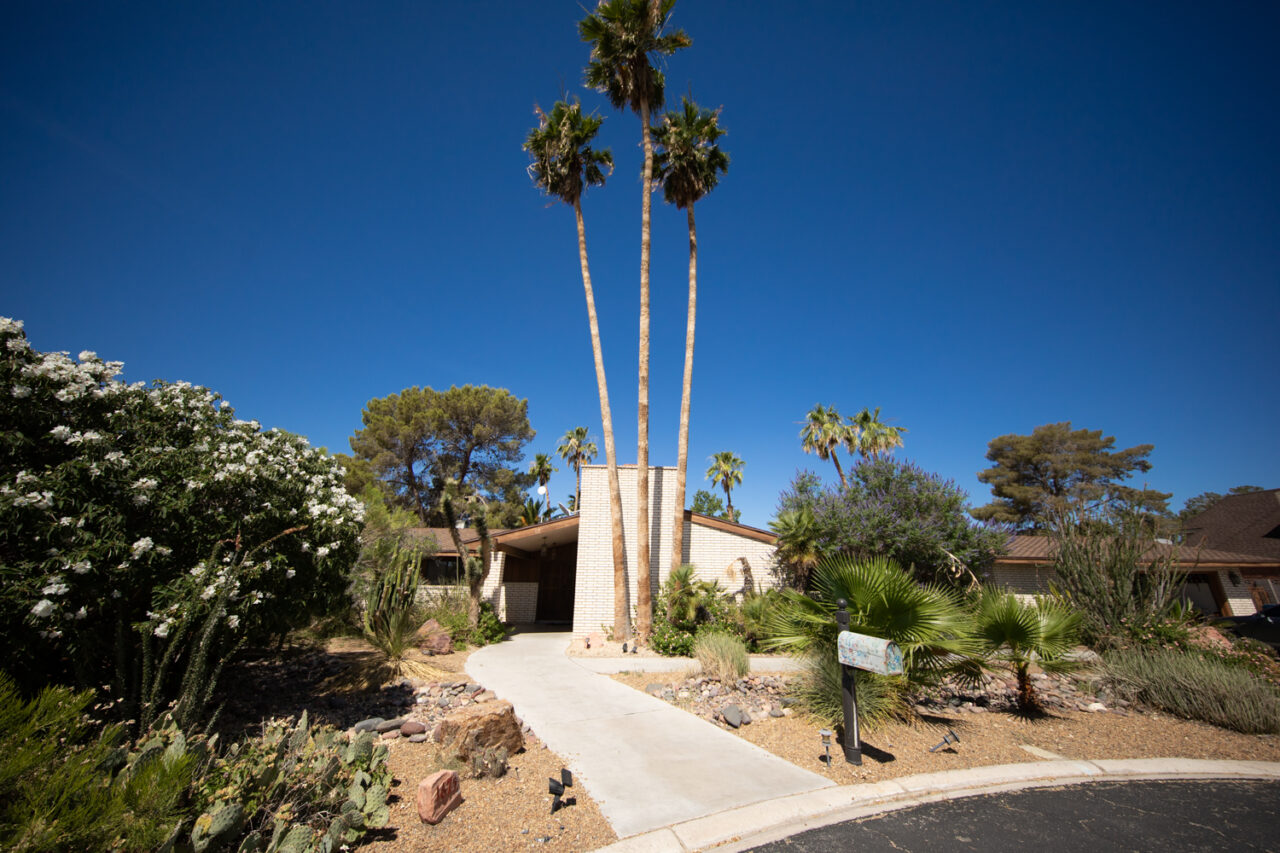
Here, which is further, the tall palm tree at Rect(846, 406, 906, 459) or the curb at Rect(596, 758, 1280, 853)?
the tall palm tree at Rect(846, 406, 906, 459)

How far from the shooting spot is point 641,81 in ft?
51.1

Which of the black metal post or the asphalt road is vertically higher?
the black metal post

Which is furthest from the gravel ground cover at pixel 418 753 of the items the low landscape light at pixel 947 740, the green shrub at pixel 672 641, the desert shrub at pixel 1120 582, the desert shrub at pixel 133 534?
the desert shrub at pixel 1120 582

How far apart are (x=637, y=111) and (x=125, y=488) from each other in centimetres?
1626

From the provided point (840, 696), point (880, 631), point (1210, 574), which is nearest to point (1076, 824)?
point (880, 631)

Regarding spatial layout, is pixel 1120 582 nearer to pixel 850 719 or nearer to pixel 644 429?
pixel 850 719

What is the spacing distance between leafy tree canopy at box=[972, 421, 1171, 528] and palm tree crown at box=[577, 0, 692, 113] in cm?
3386

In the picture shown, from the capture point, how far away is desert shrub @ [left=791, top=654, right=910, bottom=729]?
248 inches

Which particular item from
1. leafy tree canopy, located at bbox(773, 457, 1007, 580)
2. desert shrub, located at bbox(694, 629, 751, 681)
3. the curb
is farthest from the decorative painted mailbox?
leafy tree canopy, located at bbox(773, 457, 1007, 580)

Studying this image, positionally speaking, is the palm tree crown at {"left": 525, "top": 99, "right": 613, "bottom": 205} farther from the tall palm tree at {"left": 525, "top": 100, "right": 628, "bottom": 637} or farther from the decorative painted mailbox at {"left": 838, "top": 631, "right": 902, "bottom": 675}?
the decorative painted mailbox at {"left": 838, "top": 631, "right": 902, "bottom": 675}

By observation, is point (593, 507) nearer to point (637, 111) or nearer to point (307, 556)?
point (307, 556)

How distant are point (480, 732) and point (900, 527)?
12.7 m

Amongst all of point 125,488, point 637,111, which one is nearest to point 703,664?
point 125,488

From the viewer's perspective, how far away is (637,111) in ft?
52.2
